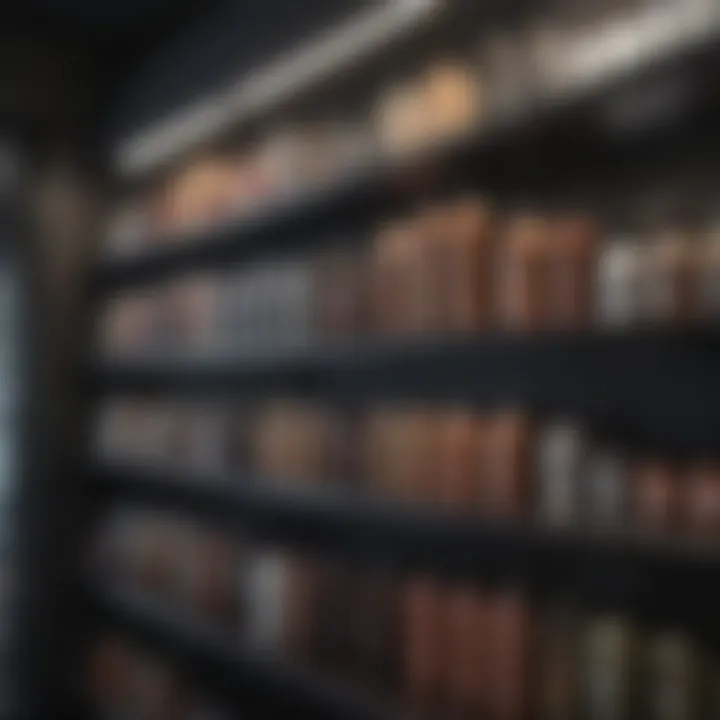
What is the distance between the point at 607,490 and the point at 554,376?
1.49 ft

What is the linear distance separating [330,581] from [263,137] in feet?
4.98

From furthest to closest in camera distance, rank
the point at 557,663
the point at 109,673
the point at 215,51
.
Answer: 1. the point at 109,673
2. the point at 215,51
3. the point at 557,663

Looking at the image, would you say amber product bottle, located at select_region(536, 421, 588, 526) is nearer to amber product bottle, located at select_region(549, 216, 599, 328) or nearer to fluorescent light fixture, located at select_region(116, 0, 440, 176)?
amber product bottle, located at select_region(549, 216, 599, 328)

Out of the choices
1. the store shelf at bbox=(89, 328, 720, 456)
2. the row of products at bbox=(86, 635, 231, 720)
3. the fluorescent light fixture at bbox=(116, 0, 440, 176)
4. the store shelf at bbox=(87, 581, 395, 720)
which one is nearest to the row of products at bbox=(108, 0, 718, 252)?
the fluorescent light fixture at bbox=(116, 0, 440, 176)

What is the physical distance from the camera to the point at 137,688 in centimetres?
359

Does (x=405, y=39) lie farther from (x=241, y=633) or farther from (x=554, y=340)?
(x=241, y=633)

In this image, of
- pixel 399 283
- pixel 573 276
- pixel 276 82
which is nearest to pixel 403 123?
pixel 399 283

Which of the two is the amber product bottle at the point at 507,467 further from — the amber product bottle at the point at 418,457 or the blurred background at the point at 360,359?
the amber product bottle at the point at 418,457

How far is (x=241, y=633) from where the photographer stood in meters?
2.91

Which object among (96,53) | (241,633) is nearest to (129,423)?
(241,633)

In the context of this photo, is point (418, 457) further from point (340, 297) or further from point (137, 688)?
point (137, 688)

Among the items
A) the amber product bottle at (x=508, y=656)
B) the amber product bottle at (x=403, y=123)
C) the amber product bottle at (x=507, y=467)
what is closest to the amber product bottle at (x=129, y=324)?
the amber product bottle at (x=403, y=123)

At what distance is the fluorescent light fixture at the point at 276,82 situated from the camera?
2484 mm

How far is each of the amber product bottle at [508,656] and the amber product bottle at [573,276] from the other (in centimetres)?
54
